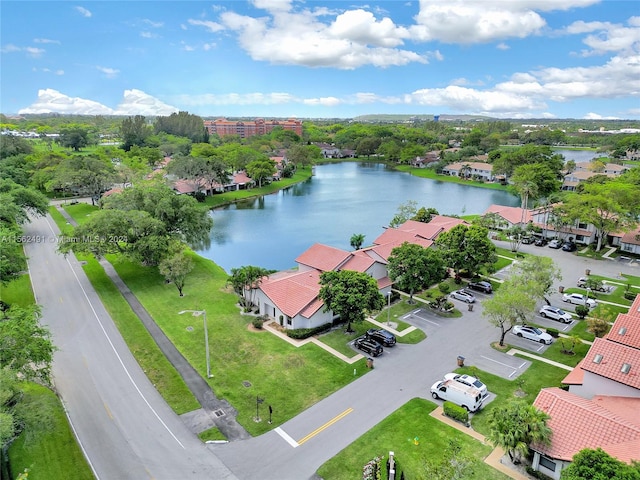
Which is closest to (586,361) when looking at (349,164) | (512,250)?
(512,250)

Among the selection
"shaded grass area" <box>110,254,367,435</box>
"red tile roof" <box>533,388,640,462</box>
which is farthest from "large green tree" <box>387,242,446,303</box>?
"red tile roof" <box>533,388,640,462</box>

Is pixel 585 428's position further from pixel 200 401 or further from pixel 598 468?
pixel 200 401

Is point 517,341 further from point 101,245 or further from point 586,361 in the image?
point 101,245

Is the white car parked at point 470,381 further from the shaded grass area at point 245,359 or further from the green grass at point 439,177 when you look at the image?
the green grass at point 439,177

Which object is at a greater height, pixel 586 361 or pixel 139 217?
pixel 139 217

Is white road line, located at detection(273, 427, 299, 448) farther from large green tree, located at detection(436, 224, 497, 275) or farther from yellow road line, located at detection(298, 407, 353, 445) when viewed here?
large green tree, located at detection(436, 224, 497, 275)

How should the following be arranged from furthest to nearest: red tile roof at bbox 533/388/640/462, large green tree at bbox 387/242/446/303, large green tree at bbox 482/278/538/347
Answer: large green tree at bbox 387/242/446/303 < large green tree at bbox 482/278/538/347 < red tile roof at bbox 533/388/640/462
